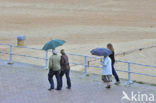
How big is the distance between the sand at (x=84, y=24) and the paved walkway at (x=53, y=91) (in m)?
6.81

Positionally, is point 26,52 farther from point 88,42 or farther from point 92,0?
point 92,0

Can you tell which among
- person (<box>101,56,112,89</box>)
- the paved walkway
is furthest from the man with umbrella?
person (<box>101,56,112,89</box>)

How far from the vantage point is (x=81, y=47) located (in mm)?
25375

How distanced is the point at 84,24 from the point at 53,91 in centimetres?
2254

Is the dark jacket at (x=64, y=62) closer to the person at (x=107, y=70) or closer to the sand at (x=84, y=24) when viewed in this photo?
the person at (x=107, y=70)

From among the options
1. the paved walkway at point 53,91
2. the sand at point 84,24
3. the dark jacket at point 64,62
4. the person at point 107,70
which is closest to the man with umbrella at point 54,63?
the dark jacket at point 64,62

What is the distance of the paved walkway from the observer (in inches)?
445

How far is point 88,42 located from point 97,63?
18.6 feet

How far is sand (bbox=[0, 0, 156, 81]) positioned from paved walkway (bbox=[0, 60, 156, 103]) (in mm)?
6811

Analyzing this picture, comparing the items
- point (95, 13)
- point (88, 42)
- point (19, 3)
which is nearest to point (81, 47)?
point (88, 42)

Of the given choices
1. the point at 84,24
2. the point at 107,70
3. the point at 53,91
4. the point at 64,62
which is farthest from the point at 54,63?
the point at 84,24

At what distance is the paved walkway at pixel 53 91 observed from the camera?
37.1ft

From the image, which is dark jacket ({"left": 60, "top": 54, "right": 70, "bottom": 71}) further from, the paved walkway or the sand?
the sand

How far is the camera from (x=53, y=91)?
1212cm
